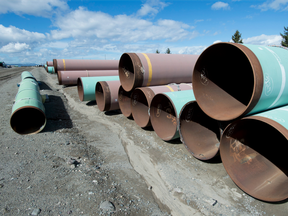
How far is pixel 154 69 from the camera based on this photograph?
5.29 meters

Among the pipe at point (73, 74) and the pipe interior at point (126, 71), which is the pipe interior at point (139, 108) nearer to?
the pipe interior at point (126, 71)

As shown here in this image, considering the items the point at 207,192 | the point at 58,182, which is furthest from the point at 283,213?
the point at 58,182

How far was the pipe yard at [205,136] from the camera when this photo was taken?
2.63 meters

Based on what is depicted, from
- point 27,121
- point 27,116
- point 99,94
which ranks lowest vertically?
point 27,121

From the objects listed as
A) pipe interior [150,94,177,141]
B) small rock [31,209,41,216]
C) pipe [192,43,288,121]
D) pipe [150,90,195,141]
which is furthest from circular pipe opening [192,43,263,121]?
small rock [31,209,41,216]

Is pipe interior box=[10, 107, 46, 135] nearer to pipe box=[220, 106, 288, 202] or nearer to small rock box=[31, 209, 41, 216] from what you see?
small rock box=[31, 209, 41, 216]

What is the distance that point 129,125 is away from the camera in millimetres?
6043

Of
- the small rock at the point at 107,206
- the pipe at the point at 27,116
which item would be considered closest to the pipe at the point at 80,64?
the pipe at the point at 27,116

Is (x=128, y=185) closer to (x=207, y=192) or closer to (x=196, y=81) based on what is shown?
(x=207, y=192)

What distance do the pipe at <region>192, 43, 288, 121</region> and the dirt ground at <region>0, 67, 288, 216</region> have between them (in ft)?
4.56

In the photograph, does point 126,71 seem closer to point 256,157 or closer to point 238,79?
point 238,79

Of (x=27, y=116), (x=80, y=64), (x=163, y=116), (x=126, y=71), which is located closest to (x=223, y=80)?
(x=163, y=116)

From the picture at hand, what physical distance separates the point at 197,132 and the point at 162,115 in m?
1.17

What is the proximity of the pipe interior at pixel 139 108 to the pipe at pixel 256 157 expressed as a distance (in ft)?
9.91
